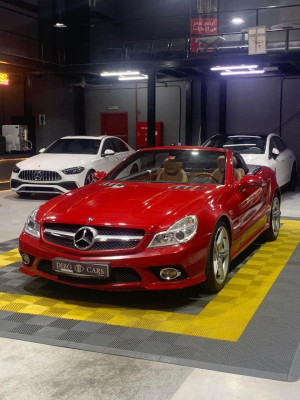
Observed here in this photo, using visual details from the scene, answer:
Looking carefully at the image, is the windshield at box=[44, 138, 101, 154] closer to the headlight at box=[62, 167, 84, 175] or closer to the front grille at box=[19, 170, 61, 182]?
the headlight at box=[62, 167, 84, 175]

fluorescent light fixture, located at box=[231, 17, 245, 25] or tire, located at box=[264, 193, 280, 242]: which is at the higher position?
fluorescent light fixture, located at box=[231, 17, 245, 25]

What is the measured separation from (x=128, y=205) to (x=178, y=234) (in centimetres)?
57

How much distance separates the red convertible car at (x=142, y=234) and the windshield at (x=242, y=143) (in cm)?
512

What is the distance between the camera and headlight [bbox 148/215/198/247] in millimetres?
3814

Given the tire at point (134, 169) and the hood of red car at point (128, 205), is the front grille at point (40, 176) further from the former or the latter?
the hood of red car at point (128, 205)

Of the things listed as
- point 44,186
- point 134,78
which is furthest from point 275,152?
point 134,78

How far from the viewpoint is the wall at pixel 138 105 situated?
54.0 ft

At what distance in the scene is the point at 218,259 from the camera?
4.30 meters


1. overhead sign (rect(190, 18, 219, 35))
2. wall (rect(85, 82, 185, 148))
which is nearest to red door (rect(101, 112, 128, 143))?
wall (rect(85, 82, 185, 148))

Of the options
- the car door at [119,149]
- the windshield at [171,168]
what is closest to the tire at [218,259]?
the windshield at [171,168]

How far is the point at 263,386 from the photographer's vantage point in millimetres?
2736

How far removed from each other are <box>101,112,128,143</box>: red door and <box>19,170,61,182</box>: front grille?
7.63 meters

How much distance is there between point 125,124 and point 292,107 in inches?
218

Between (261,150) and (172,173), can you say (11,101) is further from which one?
(172,173)
